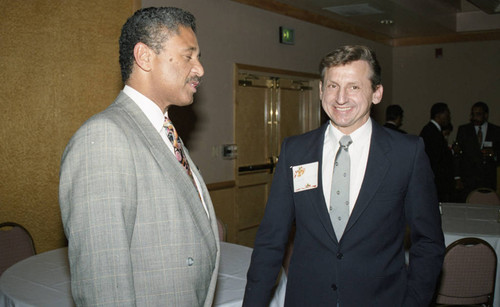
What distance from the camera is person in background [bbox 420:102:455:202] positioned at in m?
5.73

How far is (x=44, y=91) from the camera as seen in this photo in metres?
3.92

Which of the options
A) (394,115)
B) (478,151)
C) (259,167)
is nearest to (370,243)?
(259,167)

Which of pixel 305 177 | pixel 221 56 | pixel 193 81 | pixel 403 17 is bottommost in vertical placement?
pixel 305 177

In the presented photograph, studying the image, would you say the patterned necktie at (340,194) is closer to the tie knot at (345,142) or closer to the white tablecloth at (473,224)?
the tie knot at (345,142)

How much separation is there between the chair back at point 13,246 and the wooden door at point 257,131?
112 inches

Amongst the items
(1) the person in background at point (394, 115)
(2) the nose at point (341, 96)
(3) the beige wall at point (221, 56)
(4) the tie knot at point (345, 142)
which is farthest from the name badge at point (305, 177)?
(1) the person in background at point (394, 115)

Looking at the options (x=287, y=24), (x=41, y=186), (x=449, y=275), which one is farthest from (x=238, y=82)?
(x=449, y=275)

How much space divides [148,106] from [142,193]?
0.32 meters

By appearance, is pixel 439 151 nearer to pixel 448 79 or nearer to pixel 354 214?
pixel 448 79

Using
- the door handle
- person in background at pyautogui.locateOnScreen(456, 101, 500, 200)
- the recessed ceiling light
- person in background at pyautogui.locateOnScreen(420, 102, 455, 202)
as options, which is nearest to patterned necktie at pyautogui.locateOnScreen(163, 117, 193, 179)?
the door handle

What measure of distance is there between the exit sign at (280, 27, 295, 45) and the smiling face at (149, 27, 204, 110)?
16.2 ft

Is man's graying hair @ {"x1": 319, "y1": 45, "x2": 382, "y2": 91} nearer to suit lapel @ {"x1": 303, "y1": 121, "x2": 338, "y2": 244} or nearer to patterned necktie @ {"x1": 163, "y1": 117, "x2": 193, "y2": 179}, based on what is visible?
suit lapel @ {"x1": 303, "y1": 121, "x2": 338, "y2": 244}

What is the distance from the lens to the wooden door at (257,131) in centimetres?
586

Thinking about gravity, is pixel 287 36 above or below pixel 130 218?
above
